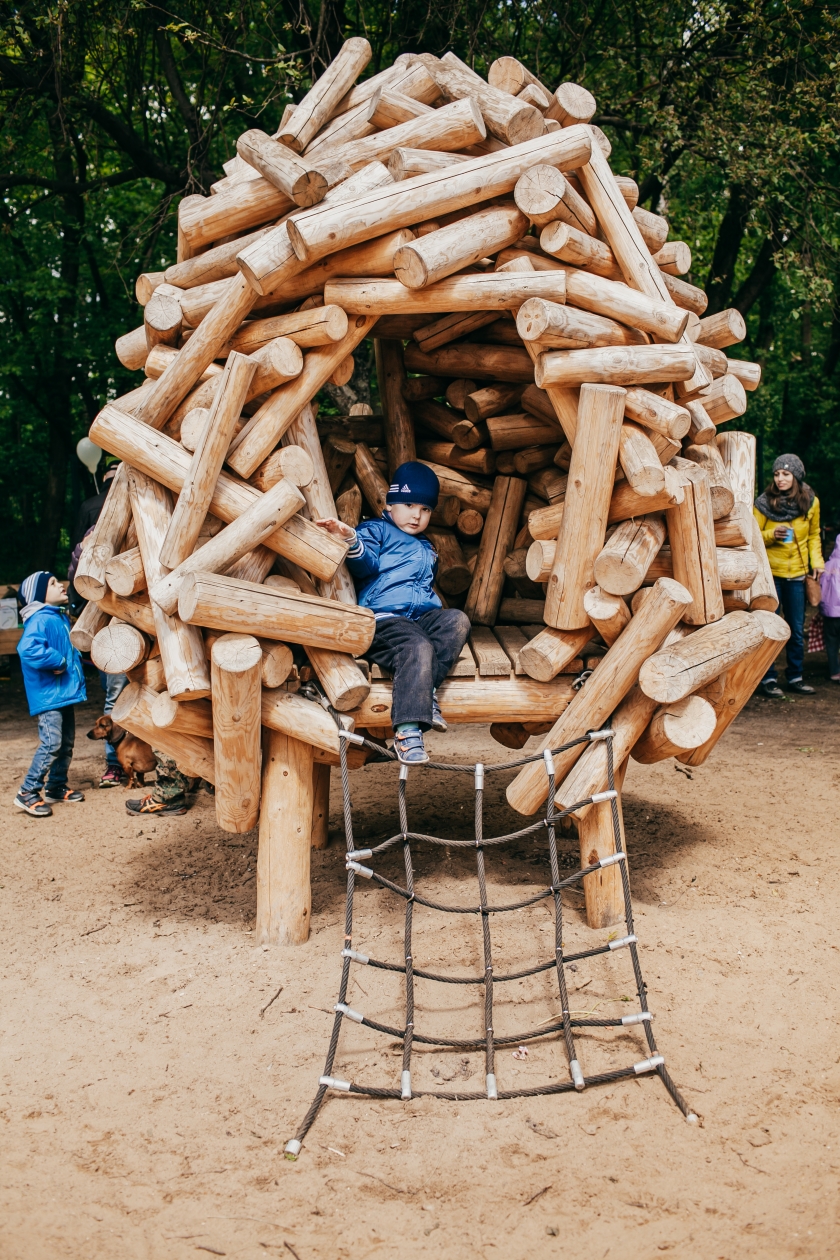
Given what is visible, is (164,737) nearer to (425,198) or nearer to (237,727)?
(237,727)

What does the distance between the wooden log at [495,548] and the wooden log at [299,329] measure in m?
1.85

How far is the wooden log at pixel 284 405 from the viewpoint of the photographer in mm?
4625

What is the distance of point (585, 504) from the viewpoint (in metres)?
4.56

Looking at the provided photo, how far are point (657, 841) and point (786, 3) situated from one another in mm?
7533

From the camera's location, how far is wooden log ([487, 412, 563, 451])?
19.8ft

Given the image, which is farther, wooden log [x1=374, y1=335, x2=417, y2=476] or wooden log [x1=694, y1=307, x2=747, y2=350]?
wooden log [x1=374, y1=335, x2=417, y2=476]

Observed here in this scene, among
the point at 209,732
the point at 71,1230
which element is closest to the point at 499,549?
the point at 209,732

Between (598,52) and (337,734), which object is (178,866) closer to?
(337,734)

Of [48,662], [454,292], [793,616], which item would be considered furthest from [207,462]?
[793,616]

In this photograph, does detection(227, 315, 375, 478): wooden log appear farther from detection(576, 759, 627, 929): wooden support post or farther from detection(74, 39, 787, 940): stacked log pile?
detection(576, 759, 627, 929): wooden support post

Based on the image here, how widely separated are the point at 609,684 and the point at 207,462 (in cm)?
202

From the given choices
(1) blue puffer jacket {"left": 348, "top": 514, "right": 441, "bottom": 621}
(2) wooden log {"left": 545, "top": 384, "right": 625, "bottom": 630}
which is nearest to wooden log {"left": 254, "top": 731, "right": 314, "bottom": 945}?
(1) blue puffer jacket {"left": 348, "top": 514, "right": 441, "bottom": 621}

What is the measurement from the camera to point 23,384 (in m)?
13.5

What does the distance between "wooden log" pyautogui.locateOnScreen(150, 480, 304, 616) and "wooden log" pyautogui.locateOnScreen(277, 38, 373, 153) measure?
6.06ft
